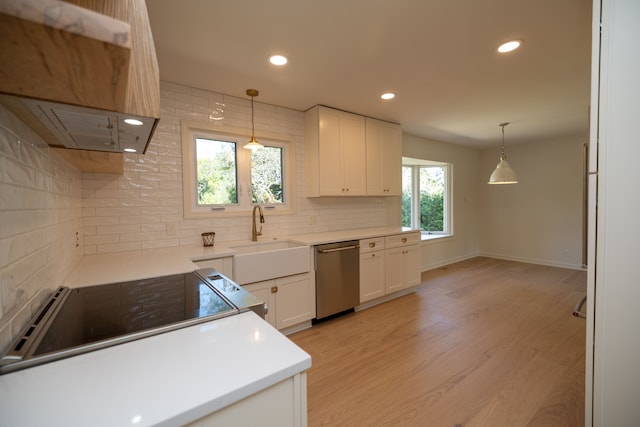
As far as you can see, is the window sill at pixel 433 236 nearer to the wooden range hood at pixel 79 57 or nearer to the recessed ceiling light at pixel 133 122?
the recessed ceiling light at pixel 133 122

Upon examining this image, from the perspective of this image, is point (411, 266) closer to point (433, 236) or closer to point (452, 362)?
point (452, 362)

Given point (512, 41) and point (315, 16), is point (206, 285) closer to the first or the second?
point (315, 16)

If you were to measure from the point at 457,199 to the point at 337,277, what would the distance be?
3.85 meters

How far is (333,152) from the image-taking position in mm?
3232

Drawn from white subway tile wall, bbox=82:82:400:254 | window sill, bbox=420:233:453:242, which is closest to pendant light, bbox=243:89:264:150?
white subway tile wall, bbox=82:82:400:254

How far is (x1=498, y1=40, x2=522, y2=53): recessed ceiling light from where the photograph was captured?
75.5 inches

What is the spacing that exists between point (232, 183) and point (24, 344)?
7.33 feet

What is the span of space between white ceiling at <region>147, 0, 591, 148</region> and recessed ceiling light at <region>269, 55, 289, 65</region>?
0.18 ft

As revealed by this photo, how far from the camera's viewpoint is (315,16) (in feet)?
5.37

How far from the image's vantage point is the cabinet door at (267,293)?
2335 mm

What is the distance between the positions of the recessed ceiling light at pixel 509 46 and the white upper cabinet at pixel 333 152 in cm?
168

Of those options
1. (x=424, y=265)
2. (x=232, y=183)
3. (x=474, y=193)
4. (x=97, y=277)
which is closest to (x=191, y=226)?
(x=232, y=183)

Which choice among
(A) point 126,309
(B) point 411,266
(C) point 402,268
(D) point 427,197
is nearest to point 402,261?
(C) point 402,268

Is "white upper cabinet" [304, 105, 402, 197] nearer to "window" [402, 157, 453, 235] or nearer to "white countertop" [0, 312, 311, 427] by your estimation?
"window" [402, 157, 453, 235]
